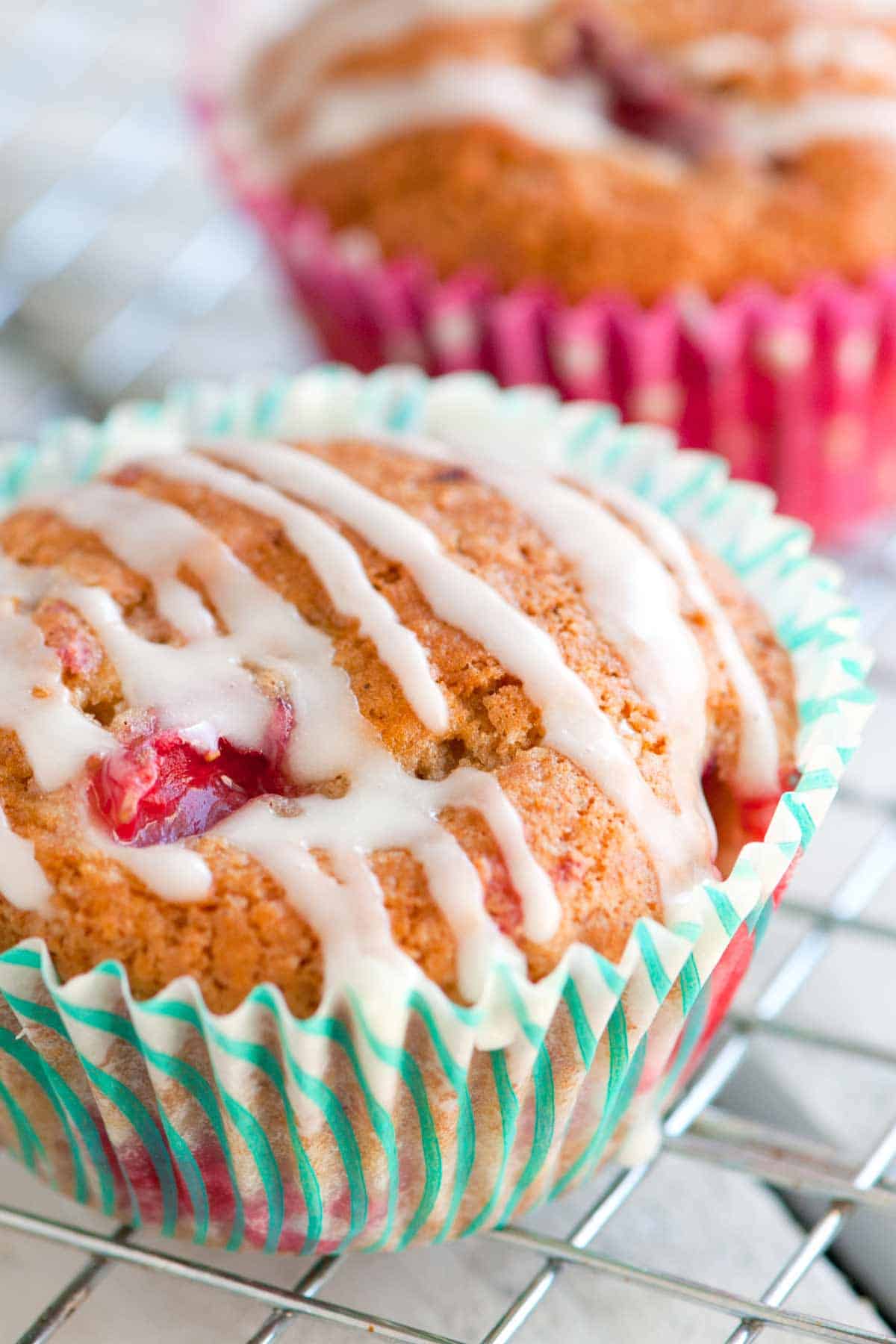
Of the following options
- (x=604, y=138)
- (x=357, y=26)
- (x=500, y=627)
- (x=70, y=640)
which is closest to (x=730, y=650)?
(x=500, y=627)

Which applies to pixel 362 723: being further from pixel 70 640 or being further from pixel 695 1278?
pixel 695 1278

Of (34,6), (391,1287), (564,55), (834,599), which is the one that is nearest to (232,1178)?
(391,1287)

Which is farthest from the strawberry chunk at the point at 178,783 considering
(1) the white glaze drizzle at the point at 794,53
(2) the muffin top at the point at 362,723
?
(1) the white glaze drizzle at the point at 794,53

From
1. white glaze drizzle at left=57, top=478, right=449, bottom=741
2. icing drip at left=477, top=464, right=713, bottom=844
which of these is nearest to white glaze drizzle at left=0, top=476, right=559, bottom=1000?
white glaze drizzle at left=57, top=478, right=449, bottom=741

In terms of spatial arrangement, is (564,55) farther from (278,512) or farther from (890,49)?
(278,512)

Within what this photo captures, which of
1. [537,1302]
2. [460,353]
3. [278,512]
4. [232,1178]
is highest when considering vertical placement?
[460,353]
